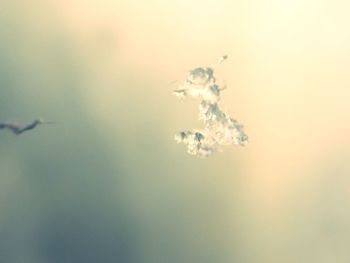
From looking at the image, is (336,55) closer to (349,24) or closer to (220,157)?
(349,24)

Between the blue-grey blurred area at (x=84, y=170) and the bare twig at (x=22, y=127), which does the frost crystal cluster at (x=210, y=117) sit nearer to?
the blue-grey blurred area at (x=84, y=170)

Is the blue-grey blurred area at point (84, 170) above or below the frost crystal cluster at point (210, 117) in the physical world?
below

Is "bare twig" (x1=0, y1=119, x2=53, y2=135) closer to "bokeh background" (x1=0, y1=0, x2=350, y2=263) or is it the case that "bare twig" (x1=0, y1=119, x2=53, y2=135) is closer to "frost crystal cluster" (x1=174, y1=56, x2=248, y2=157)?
"bokeh background" (x1=0, y1=0, x2=350, y2=263)

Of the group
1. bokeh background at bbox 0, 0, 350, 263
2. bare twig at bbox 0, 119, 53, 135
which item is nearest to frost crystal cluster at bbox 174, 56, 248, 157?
bokeh background at bbox 0, 0, 350, 263

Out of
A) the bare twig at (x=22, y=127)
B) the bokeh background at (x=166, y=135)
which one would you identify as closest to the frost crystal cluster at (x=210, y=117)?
the bokeh background at (x=166, y=135)

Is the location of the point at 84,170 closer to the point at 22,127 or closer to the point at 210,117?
the point at 22,127

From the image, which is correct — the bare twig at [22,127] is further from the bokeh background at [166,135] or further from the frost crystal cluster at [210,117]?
the frost crystal cluster at [210,117]

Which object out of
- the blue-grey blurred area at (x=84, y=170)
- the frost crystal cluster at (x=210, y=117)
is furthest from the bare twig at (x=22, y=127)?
the frost crystal cluster at (x=210, y=117)
